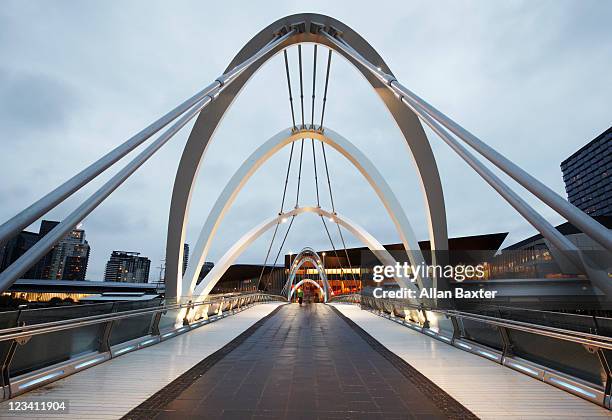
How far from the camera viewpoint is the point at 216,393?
420 centimetres

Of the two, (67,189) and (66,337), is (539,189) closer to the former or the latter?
(67,189)

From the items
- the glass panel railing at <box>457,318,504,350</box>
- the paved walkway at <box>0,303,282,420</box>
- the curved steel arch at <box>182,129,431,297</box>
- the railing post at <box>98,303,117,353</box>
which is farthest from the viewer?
the curved steel arch at <box>182,129,431,297</box>

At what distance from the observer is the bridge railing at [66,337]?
395cm

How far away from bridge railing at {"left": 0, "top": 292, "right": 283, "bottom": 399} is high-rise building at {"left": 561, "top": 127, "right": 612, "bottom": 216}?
120 meters

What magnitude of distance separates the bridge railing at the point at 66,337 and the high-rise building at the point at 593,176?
393 feet

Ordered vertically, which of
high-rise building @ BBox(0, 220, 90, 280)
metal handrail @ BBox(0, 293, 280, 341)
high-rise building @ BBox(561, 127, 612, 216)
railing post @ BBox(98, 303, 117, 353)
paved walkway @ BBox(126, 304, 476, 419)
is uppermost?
high-rise building @ BBox(561, 127, 612, 216)

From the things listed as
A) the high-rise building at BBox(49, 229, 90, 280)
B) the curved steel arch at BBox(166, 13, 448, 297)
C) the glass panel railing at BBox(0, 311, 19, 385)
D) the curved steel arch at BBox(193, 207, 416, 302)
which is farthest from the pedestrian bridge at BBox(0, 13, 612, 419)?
the high-rise building at BBox(49, 229, 90, 280)

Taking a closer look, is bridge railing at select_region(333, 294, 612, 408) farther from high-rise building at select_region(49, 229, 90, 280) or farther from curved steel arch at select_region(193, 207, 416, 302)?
high-rise building at select_region(49, 229, 90, 280)

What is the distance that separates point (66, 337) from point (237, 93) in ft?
47.1

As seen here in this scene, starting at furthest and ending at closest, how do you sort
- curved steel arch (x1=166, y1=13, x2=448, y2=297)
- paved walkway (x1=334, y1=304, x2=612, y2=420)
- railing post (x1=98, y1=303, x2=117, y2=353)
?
curved steel arch (x1=166, y1=13, x2=448, y2=297) < railing post (x1=98, y1=303, x2=117, y2=353) < paved walkway (x1=334, y1=304, x2=612, y2=420)

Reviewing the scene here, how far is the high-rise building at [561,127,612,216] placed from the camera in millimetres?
97875

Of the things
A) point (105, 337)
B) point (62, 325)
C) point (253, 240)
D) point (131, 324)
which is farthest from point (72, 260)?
point (62, 325)

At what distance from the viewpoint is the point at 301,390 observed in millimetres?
4391

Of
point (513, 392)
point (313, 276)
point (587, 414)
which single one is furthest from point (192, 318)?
point (313, 276)
